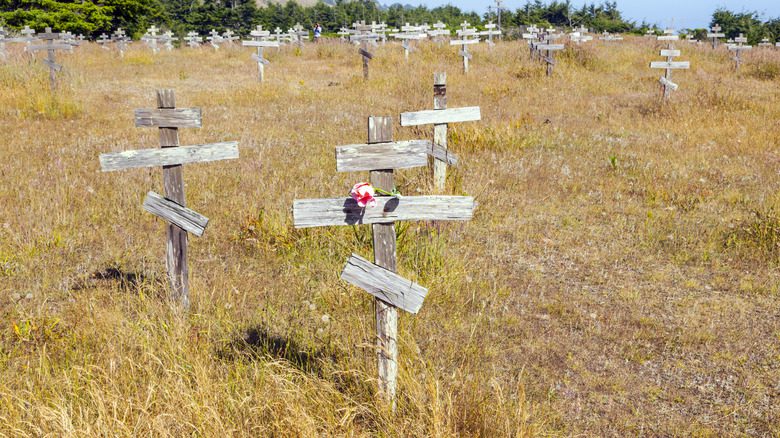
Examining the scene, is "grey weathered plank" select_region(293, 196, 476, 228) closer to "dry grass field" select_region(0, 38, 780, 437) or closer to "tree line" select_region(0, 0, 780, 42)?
"dry grass field" select_region(0, 38, 780, 437)

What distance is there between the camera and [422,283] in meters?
5.29

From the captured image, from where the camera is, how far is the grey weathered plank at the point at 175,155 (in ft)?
14.0

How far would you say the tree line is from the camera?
37.3 metres

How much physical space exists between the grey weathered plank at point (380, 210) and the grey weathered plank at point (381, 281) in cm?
24

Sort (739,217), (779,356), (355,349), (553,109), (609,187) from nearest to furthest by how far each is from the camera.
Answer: (355,349), (779,356), (739,217), (609,187), (553,109)

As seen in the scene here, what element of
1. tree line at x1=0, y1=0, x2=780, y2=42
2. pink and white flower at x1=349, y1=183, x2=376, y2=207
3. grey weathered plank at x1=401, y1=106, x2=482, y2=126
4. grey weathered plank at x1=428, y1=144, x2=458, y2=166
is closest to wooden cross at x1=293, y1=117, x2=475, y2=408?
pink and white flower at x1=349, y1=183, x2=376, y2=207

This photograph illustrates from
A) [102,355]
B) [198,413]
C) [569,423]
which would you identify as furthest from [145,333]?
[569,423]

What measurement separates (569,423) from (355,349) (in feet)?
4.86

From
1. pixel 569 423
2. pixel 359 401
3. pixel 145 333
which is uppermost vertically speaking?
pixel 145 333

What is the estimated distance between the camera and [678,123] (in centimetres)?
1291

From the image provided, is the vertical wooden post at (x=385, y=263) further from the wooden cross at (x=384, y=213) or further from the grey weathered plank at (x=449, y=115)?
the grey weathered plank at (x=449, y=115)

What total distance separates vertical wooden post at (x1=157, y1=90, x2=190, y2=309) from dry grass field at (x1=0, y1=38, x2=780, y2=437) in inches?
8.5

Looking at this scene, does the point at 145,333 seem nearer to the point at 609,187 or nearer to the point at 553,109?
the point at 609,187

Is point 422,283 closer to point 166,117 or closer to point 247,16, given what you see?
point 166,117
